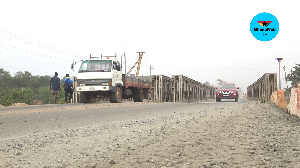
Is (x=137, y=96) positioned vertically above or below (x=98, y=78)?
below

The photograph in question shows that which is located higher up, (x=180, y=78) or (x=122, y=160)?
(x=180, y=78)

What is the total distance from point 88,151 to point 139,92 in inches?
820

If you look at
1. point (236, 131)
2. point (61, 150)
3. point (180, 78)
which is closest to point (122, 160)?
point (61, 150)

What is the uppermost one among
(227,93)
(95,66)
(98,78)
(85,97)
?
(95,66)

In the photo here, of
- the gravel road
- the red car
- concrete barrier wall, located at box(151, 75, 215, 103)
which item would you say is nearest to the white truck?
concrete barrier wall, located at box(151, 75, 215, 103)

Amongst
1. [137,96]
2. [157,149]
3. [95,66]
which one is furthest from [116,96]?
[157,149]

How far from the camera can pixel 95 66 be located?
1934 centimetres

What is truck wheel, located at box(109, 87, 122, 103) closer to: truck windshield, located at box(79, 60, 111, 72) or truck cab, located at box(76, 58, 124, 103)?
truck cab, located at box(76, 58, 124, 103)

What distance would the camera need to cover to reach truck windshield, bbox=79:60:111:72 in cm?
1925

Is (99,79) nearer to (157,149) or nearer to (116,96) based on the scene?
(116,96)

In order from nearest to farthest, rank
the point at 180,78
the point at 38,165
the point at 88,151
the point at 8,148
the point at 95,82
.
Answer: the point at 38,165
the point at 88,151
the point at 8,148
the point at 95,82
the point at 180,78

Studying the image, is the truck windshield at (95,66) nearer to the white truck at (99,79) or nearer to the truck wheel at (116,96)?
the white truck at (99,79)

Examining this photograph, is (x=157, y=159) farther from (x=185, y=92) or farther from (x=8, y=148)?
(x=185, y=92)

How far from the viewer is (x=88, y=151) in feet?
15.7
